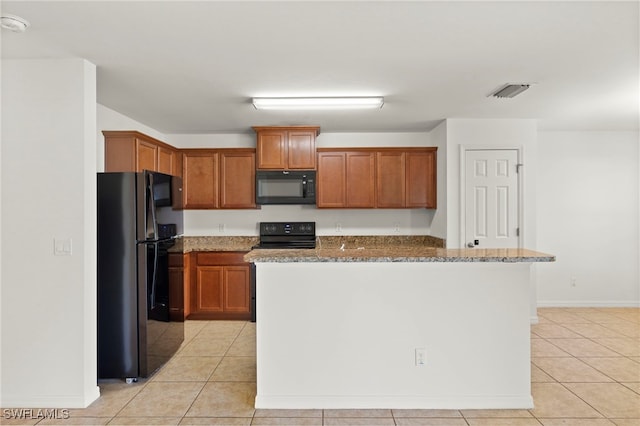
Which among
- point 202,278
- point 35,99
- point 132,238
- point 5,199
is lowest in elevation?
point 202,278

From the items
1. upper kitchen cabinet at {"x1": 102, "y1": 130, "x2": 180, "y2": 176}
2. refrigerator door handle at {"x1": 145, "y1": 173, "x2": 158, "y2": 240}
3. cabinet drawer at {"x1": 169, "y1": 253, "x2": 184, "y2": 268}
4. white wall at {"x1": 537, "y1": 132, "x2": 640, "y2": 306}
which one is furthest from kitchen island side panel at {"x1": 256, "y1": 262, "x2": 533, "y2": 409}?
white wall at {"x1": 537, "y1": 132, "x2": 640, "y2": 306}

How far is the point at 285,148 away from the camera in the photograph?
446 centimetres

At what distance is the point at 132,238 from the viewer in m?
2.80

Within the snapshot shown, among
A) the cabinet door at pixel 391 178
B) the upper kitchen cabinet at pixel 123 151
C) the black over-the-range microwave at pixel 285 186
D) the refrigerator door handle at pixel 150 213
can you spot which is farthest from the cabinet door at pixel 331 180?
the refrigerator door handle at pixel 150 213

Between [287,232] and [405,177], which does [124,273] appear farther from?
[405,177]

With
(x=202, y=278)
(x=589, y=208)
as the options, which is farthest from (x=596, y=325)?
(x=202, y=278)

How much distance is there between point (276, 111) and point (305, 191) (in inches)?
44.5

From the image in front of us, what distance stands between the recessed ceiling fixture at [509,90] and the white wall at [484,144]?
93 cm

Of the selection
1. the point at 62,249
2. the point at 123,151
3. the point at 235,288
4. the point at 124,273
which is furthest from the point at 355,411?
the point at 123,151

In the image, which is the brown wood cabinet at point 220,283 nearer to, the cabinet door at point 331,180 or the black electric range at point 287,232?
the black electric range at point 287,232

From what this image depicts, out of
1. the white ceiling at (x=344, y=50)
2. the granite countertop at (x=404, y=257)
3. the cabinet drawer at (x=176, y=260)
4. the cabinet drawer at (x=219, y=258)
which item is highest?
the white ceiling at (x=344, y=50)

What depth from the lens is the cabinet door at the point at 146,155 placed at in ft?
11.9

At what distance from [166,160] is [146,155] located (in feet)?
1.72

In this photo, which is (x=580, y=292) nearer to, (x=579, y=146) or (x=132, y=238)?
(x=579, y=146)
